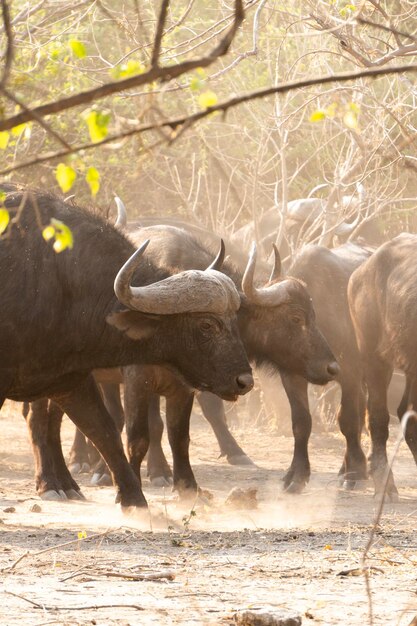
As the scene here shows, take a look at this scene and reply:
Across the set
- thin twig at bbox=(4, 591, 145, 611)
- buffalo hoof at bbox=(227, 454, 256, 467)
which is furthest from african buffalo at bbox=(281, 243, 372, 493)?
thin twig at bbox=(4, 591, 145, 611)

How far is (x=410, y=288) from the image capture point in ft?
32.1

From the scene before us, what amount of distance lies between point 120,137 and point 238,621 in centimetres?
230

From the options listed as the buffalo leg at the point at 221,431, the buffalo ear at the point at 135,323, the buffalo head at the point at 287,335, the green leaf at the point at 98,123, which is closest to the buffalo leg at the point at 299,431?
the buffalo head at the point at 287,335

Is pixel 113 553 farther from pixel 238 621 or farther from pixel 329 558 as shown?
pixel 238 621

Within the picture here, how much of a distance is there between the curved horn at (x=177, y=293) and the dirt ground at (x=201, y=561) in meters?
1.35

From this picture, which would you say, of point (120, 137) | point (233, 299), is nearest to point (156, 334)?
point (233, 299)

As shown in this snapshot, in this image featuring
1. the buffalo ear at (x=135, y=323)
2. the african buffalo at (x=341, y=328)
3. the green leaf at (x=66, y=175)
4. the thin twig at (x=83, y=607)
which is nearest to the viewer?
the green leaf at (x=66, y=175)

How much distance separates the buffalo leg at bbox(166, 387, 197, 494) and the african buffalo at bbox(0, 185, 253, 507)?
1.14 meters

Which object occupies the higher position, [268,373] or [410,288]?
[410,288]

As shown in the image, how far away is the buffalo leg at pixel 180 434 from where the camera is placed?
886 centimetres

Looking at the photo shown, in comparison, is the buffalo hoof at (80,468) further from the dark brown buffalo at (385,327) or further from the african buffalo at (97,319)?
the african buffalo at (97,319)

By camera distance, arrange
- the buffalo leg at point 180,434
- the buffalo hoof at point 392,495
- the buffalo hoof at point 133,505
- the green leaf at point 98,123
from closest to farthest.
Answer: the green leaf at point 98,123, the buffalo hoof at point 133,505, the buffalo leg at point 180,434, the buffalo hoof at point 392,495

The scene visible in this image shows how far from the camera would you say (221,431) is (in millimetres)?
12062

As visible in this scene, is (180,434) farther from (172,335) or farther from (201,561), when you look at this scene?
(201,561)
